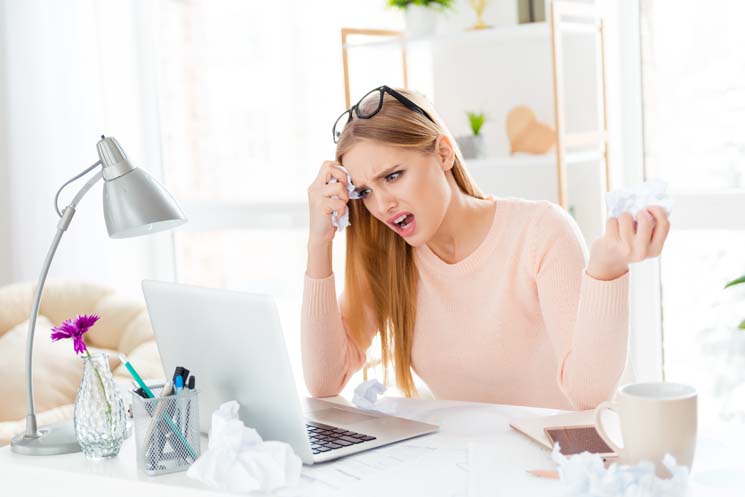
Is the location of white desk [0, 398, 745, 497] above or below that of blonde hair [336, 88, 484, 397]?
below

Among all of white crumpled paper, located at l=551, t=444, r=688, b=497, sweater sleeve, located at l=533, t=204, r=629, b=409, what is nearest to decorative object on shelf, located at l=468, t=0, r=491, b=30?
sweater sleeve, located at l=533, t=204, r=629, b=409

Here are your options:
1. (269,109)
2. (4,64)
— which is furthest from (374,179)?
(4,64)

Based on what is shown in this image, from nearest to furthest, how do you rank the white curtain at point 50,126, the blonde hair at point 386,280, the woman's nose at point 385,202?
1. the woman's nose at point 385,202
2. the blonde hair at point 386,280
3. the white curtain at point 50,126

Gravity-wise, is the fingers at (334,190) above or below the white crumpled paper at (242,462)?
above

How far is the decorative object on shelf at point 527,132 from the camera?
2854mm

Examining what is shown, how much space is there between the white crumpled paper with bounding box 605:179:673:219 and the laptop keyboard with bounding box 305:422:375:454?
1.56 feet

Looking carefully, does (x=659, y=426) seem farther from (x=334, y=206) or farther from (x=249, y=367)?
(x=334, y=206)

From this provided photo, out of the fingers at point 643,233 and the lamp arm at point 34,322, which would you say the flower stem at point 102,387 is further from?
the fingers at point 643,233

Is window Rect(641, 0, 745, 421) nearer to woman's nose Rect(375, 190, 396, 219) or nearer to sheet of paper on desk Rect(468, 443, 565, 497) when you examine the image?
woman's nose Rect(375, 190, 396, 219)

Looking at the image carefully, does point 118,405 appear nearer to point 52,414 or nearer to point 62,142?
point 52,414

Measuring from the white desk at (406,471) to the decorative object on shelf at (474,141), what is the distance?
152cm

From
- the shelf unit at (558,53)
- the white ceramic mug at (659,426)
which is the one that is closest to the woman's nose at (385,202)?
the white ceramic mug at (659,426)

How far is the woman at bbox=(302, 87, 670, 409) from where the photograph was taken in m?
1.79

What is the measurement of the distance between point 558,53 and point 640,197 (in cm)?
145
